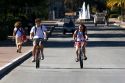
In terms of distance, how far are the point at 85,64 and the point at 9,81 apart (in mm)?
7120

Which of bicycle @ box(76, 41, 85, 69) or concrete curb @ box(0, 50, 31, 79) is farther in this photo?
bicycle @ box(76, 41, 85, 69)

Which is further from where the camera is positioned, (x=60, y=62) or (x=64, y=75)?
(x=60, y=62)

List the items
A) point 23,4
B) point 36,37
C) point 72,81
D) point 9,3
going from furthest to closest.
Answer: point 23,4, point 9,3, point 36,37, point 72,81

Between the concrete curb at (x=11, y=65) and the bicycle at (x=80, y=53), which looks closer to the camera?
the concrete curb at (x=11, y=65)

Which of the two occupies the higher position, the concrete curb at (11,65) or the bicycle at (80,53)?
the bicycle at (80,53)

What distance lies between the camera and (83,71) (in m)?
20.0

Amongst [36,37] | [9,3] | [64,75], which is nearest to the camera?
[64,75]

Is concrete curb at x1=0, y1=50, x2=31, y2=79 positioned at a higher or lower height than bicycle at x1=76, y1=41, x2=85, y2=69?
lower

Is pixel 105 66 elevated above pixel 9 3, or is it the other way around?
pixel 9 3

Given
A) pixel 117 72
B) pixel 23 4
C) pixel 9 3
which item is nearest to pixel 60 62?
pixel 117 72

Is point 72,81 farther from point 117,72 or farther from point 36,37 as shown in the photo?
point 36,37

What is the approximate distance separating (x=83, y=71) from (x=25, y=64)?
157 inches

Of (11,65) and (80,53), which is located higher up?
(80,53)

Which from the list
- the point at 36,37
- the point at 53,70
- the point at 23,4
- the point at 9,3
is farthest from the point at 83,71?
the point at 23,4
